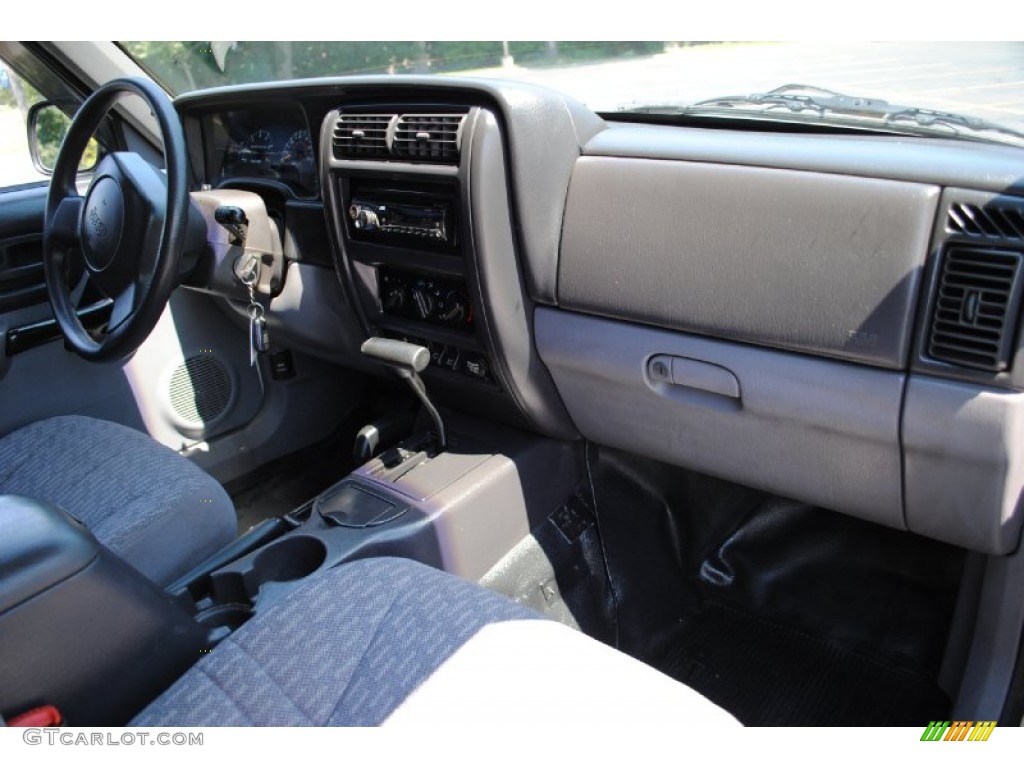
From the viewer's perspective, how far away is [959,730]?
1601mm

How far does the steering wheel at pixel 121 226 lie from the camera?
1.74 meters

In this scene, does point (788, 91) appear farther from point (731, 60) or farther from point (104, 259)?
point (104, 259)

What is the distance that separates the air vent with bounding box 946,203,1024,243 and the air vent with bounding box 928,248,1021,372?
2 centimetres

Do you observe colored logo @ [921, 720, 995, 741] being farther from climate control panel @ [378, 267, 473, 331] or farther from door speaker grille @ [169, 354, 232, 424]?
door speaker grille @ [169, 354, 232, 424]

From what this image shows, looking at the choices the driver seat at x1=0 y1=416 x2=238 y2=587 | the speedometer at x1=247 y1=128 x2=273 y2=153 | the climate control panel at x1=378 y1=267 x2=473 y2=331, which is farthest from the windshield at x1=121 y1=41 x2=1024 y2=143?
the driver seat at x1=0 y1=416 x2=238 y2=587

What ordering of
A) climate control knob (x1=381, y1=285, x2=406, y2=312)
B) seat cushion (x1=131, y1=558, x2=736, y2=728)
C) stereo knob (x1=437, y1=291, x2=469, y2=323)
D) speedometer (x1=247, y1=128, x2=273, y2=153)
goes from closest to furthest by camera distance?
seat cushion (x1=131, y1=558, x2=736, y2=728) < stereo knob (x1=437, y1=291, x2=469, y2=323) < climate control knob (x1=381, y1=285, x2=406, y2=312) < speedometer (x1=247, y1=128, x2=273, y2=153)

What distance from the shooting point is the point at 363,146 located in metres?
1.78

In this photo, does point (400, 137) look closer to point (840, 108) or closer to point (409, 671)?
point (840, 108)

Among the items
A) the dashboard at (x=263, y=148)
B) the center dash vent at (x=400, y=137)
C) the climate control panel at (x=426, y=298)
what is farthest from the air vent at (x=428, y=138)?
the dashboard at (x=263, y=148)

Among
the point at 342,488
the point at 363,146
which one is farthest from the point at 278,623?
the point at 363,146

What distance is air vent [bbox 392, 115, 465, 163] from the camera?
62.4 inches

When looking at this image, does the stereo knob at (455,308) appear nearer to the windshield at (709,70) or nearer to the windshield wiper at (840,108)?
the windshield at (709,70)

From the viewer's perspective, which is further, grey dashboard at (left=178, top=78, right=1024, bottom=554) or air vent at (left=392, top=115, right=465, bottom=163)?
air vent at (left=392, top=115, right=465, bottom=163)

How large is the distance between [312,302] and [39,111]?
3.54 ft
